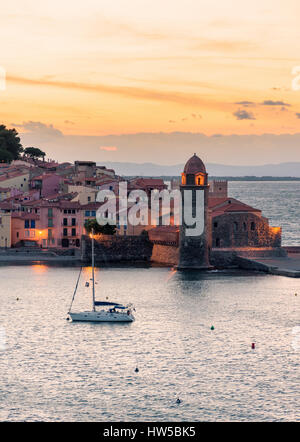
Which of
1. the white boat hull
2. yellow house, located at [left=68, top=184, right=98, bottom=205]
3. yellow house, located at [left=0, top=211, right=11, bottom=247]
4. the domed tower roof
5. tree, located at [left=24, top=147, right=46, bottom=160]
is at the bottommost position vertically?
the white boat hull

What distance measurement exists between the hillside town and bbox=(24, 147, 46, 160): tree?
58013 mm

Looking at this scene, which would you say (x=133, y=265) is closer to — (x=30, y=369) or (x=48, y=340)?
(x=48, y=340)

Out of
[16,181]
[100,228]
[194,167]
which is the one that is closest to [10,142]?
[16,181]

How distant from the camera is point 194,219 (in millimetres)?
Result: 80375

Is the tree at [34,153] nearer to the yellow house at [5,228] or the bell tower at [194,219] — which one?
the yellow house at [5,228]

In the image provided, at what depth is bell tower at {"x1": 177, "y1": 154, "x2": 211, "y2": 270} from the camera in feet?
263

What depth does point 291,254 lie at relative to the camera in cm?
8869

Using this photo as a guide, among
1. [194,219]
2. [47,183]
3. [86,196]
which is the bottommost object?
[194,219]

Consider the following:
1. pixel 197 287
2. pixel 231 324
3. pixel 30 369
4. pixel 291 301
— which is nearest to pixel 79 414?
pixel 30 369

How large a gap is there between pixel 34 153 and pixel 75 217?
86251 millimetres

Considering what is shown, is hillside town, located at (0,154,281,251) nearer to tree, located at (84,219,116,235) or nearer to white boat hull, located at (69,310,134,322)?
tree, located at (84,219,116,235)

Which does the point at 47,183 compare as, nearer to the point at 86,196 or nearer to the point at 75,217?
the point at 86,196

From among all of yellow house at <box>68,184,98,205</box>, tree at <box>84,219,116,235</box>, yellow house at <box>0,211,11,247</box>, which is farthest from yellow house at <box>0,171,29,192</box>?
tree at <box>84,219,116,235</box>
